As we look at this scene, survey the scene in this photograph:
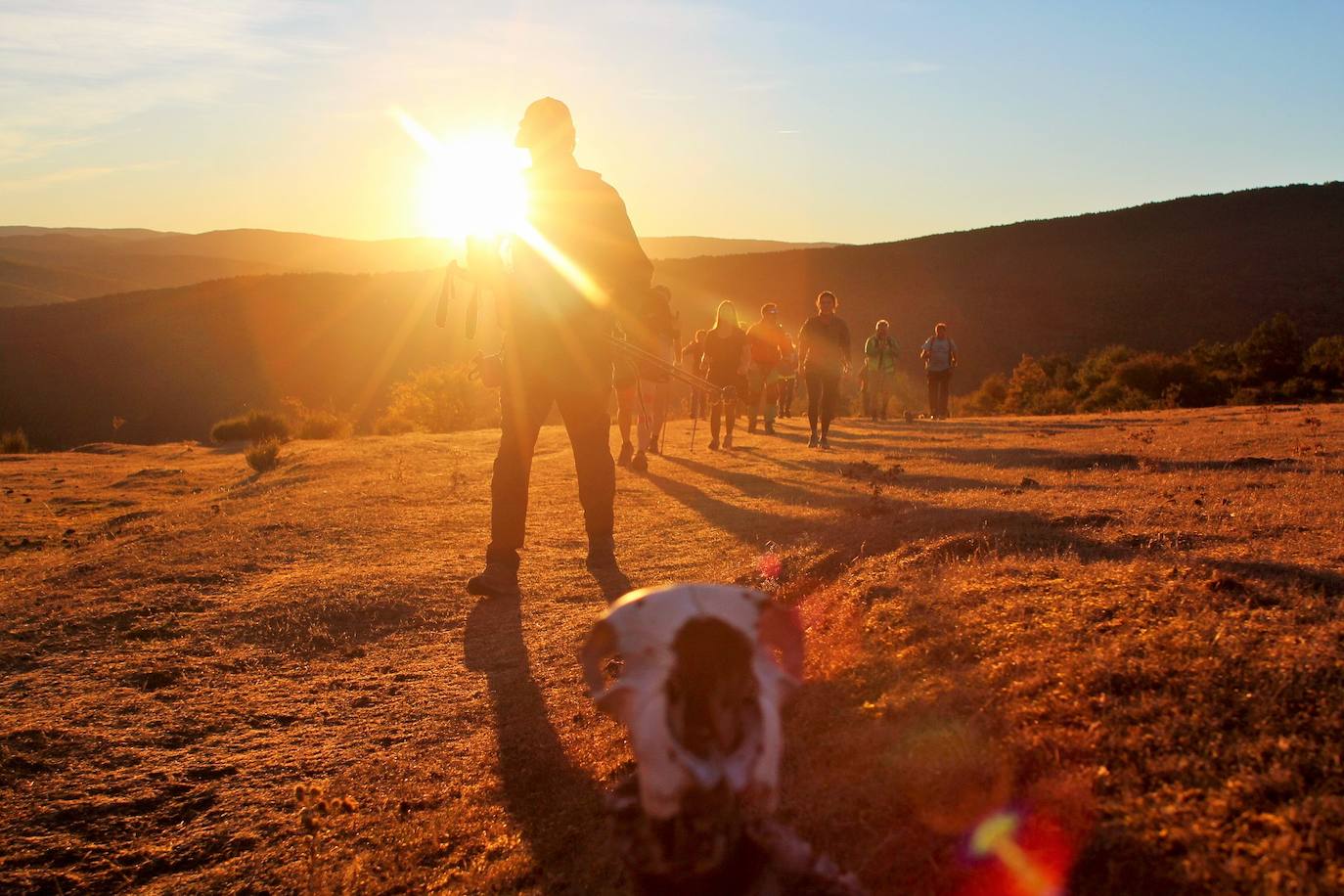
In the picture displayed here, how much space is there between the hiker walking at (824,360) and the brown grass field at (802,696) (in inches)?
242

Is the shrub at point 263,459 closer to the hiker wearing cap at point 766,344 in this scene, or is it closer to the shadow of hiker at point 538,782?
the hiker wearing cap at point 766,344

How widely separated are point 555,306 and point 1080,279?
220 feet

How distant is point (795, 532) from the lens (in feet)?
22.0

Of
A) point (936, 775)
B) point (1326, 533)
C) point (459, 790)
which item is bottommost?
point (459, 790)

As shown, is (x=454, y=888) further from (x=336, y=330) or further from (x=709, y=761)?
(x=336, y=330)

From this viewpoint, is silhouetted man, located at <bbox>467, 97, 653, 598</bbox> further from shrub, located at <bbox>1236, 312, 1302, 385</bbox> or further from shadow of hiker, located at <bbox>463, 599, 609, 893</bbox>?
shrub, located at <bbox>1236, 312, 1302, 385</bbox>

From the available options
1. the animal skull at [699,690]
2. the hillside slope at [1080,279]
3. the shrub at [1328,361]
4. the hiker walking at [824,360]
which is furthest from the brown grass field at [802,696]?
the hillside slope at [1080,279]

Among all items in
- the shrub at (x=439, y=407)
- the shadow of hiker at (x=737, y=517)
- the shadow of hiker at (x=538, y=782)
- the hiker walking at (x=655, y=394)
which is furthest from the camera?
the shrub at (x=439, y=407)

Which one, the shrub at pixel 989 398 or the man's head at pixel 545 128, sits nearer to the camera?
the man's head at pixel 545 128

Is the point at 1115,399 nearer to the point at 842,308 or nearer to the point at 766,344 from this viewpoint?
the point at 766,344

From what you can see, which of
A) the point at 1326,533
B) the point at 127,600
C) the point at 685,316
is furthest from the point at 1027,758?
the point at 685,316

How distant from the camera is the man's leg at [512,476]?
5.65 m

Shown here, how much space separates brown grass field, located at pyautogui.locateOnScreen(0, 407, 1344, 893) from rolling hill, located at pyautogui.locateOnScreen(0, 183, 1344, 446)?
35.0 metres

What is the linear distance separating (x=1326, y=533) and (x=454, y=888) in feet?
12.4
